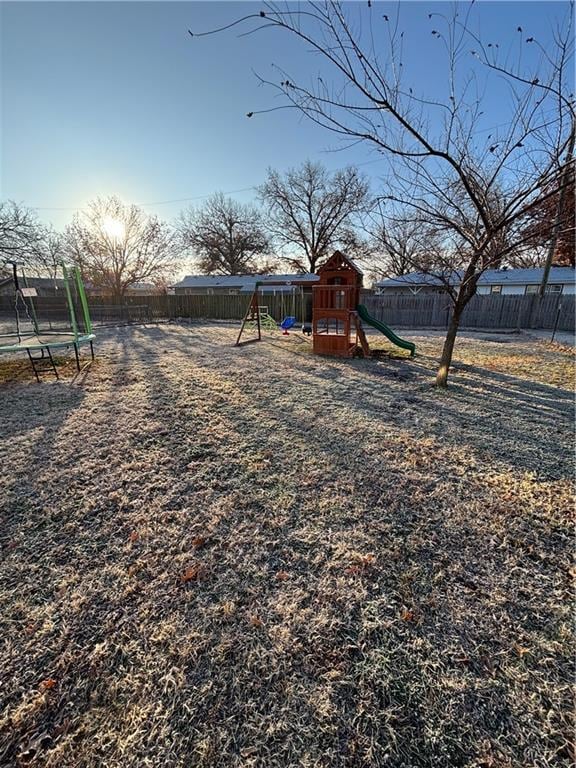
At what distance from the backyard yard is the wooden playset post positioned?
4.31m

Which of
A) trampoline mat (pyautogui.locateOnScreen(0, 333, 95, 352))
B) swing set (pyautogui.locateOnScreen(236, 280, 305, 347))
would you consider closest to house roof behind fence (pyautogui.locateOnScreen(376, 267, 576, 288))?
swing set (pyautogui.locateOnScreen(236, 280, 305, 347))

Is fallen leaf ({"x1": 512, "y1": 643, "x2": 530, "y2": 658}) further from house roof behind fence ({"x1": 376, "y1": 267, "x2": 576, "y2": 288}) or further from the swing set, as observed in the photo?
house roof behind fence ({"x1": 376, "y1": 267, "x2": 576, "y2": 288})

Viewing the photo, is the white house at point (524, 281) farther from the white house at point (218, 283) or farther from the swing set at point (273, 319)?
the white house at point (218, 283)

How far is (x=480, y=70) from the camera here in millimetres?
3275

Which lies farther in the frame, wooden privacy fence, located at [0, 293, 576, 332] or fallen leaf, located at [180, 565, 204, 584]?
wooden privacy fence, located at [0, 293, 576, 332]

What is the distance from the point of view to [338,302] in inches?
323

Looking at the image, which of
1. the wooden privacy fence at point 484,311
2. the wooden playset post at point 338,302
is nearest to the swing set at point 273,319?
the wooden playset post at point 338,302

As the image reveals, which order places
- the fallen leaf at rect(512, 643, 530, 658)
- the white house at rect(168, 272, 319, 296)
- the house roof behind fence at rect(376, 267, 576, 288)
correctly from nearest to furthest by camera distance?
the fallen leaf at rect(512, 643, 530, 658), the house roof behind fence at rect(376, 267, 576, 288), the white house at rect(168, 272, 319, 296)

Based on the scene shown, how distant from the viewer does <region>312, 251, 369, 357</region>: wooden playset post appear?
25.0 feet

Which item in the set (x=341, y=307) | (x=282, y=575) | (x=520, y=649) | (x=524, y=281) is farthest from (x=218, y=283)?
(x=520, y=649)

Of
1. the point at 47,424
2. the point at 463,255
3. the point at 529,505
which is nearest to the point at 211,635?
the point at 529,505

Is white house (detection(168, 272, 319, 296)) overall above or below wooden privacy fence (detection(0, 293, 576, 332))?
above

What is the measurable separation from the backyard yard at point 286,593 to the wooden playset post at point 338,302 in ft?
14.2

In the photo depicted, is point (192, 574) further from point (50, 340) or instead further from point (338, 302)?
point (338, 302)
